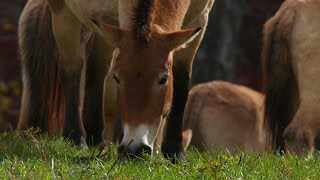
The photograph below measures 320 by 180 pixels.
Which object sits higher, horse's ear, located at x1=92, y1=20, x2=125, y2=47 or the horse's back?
horse's ear, located at x1=92, y1=20, x2=125, y2=47

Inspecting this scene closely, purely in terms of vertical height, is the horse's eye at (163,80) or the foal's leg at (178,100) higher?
the horse's eye at (163,80)

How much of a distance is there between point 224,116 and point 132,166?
24.8 ft

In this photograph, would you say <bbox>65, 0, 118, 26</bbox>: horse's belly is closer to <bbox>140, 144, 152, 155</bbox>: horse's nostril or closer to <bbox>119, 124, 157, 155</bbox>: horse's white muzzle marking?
<bbox>119, 124, 157, 155</bbox>: horse's white muzzle marking

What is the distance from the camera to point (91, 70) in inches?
404

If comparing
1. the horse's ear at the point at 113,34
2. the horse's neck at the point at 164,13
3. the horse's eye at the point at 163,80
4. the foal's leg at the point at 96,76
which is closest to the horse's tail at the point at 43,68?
the foal's leg at the point at 96,76

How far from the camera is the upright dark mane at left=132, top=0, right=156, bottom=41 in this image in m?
7.61

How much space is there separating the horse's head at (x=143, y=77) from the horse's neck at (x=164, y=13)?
15 cm

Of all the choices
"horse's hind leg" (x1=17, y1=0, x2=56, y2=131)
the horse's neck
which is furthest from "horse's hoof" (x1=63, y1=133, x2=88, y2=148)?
the horse's neck

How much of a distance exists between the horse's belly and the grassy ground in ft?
3.14

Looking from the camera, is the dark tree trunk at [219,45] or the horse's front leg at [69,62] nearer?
the horse's front leg at [69,62]

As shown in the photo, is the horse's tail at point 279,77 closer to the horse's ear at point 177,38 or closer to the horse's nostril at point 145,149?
the horse's ear at point 177,38

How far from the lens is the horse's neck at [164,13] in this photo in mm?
7762

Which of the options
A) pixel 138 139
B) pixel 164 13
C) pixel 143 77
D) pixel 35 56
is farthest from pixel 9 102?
pixel 138 139

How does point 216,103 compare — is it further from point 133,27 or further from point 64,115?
point 133,27
